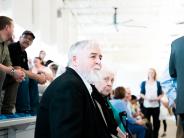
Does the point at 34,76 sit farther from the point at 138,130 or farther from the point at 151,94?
the point at 151,94

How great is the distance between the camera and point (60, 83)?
80.6 inches

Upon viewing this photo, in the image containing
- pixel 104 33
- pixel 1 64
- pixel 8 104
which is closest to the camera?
pixel 1 64

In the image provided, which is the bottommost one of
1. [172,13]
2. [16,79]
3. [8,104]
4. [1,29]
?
[8,104]

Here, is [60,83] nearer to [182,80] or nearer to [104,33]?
[182,80]

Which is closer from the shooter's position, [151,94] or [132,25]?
[151,94]

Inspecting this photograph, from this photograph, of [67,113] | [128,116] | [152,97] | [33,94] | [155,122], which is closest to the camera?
[67,113]

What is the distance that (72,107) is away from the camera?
1977mm

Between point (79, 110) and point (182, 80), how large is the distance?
1.32m

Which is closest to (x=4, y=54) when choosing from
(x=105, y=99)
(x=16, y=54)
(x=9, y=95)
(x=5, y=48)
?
(x=5, y=48)

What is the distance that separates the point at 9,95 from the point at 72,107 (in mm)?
2198

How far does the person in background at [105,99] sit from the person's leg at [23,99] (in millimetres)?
1152

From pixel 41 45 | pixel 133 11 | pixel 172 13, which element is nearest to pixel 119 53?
pixel 133 11

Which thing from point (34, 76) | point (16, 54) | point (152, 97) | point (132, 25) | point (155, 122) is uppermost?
point (132, 25)

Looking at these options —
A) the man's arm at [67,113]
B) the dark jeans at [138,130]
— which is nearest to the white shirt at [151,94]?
the dark jeans at [138,130]
